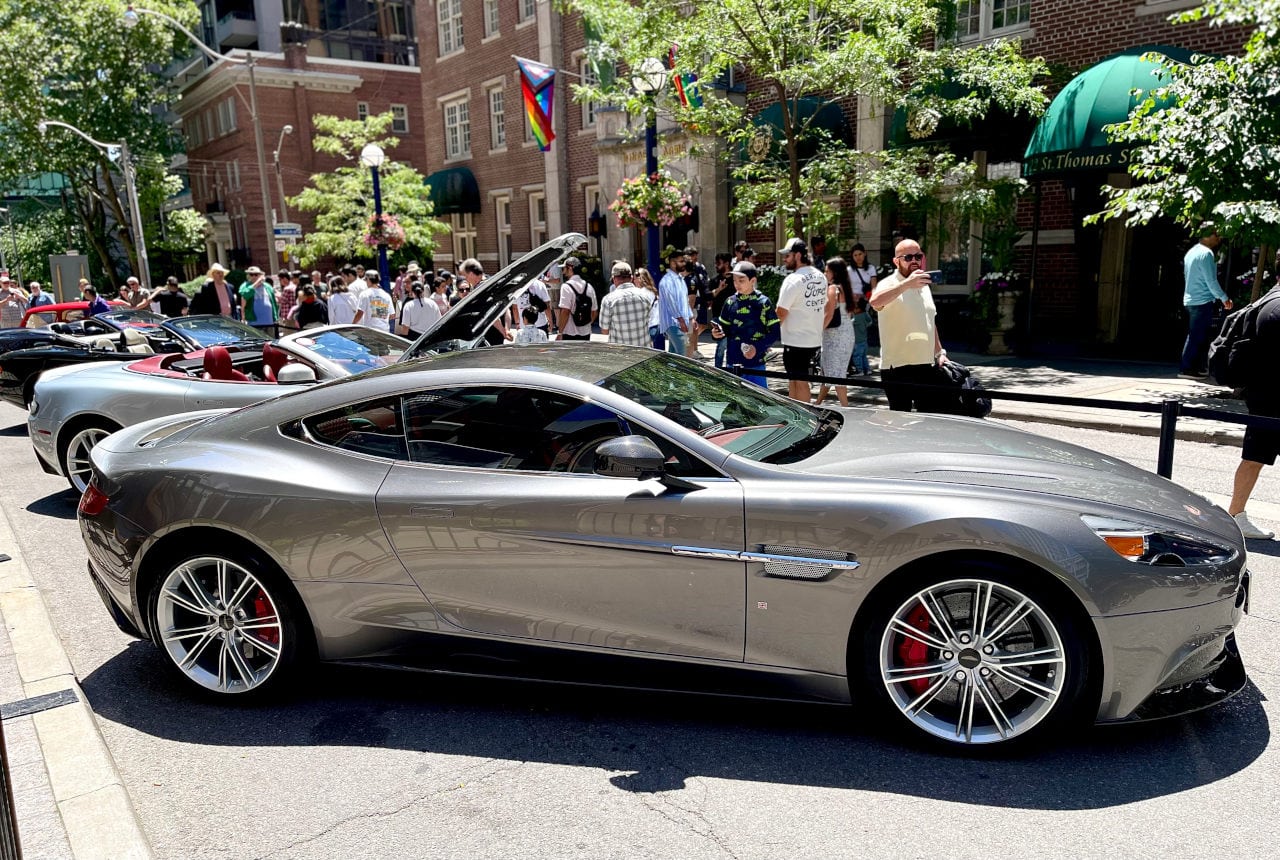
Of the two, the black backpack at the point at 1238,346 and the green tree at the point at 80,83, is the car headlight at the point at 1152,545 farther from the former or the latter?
the green tree at the point at 80,83

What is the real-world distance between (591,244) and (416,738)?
2449 centimetres

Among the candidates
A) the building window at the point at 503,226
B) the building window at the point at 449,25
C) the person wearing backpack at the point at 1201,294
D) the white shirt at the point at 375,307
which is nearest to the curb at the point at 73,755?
the white shirt at the point at 375,307

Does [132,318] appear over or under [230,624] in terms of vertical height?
over

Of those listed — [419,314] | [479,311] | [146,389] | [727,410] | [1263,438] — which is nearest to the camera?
[727,410]

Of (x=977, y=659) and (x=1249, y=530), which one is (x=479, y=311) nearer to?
(x=977, y=659)

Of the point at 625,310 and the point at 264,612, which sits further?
the point at 625,310

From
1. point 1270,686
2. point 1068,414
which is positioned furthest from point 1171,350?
point 1270,686

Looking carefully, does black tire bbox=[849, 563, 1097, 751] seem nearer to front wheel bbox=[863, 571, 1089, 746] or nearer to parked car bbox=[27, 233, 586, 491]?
front wheel bbox=[863, 571, 1089, 746]

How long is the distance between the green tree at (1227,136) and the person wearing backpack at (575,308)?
6.61 metres

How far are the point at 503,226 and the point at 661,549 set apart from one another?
94.8ft

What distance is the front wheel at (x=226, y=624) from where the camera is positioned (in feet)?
12.7

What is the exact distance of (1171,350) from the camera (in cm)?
1441

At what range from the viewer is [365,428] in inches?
155

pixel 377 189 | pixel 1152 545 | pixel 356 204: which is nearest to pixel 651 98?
pixel 377 189
